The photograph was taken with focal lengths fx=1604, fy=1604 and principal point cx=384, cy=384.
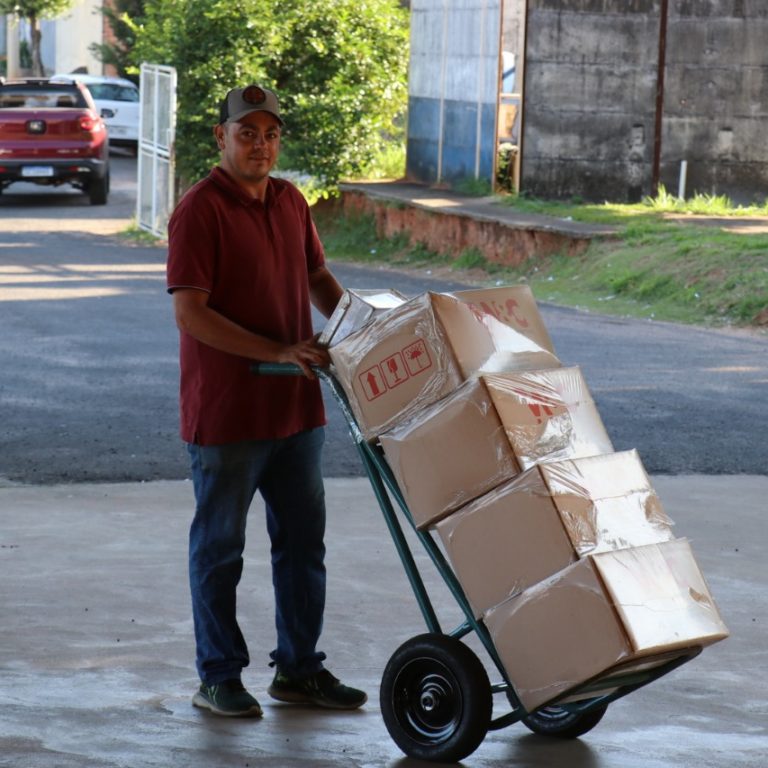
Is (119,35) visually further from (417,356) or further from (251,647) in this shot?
(417,356)

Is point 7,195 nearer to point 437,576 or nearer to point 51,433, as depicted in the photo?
point 51,433

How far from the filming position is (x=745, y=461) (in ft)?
30.2

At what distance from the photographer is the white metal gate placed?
20891 millimetres

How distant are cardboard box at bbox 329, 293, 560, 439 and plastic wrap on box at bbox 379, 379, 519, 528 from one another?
0.06 m

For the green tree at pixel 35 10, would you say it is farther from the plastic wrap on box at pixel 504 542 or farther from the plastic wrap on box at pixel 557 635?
the plastic wrap on box at pixel 557 635

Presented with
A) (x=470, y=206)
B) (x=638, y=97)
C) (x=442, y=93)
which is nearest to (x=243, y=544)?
(x=470, y=206)

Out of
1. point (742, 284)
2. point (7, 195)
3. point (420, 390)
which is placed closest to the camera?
point (420, 390)

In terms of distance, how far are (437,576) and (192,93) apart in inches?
621

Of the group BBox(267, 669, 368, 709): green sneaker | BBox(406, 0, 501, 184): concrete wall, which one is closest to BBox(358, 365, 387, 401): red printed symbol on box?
BBox(267, 669, 368, 709): green sneaker

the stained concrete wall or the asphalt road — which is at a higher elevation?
the stained concrete wall

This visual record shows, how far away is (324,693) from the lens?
16.8 ft

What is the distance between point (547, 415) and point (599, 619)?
2.04 feet

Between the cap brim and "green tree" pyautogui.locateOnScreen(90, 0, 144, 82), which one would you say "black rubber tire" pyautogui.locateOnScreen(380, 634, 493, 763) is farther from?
"green tree" pyautogui.locateOnScreen(90, 0, 144, 82)

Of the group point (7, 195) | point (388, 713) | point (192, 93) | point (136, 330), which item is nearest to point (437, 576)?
point (388, 713)
